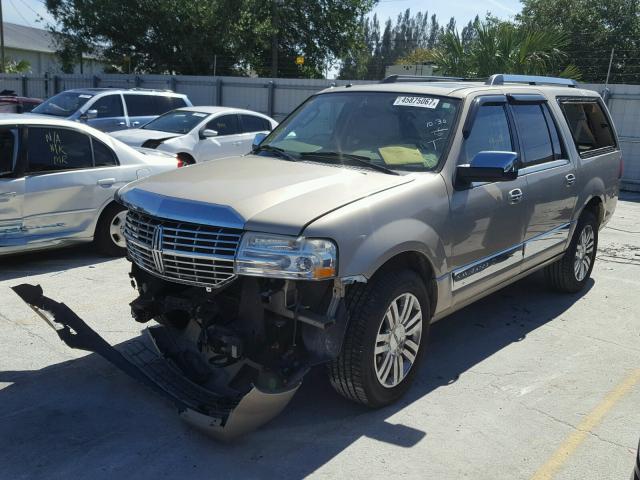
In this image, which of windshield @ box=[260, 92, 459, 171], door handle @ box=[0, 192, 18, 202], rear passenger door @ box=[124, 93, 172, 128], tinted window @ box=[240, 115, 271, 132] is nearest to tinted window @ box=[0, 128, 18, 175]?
door handle @ box=[0, 192, 18, 202]

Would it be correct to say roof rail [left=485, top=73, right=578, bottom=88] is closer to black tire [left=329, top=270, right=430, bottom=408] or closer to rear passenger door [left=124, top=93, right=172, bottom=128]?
black tire [left=329, top=270, right=430, bottom=408]

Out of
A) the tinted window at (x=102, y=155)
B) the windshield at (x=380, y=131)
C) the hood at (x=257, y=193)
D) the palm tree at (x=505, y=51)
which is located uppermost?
the palm tree at (x=505, y=51)

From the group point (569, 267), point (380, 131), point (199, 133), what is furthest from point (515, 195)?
point (199, 133)

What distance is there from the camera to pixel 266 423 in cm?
369

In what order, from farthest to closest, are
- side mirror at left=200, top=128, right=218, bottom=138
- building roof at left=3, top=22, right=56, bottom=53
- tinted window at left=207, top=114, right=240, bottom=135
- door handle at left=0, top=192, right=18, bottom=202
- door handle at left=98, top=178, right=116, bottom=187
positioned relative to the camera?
building roof at left=3, top=22, right=56, bottom=53 < tinted window at left=207, top=114, right=240, bottom=135 < side mirror at left=200, top=128, right=218, bottom=138 < door handle at left=98, top=178, right=116, bottom=187 < door handle at left=0, top=192, right=18, bottom=202

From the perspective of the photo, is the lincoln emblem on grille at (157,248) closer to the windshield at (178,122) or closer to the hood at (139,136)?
the hood at (139,136)

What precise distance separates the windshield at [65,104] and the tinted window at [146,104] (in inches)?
34.1

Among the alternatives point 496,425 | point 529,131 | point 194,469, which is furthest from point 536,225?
point 194,469

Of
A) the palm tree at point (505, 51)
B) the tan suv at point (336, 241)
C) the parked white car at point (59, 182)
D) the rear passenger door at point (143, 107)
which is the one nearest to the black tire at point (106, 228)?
the parked white car at point (59, 182)

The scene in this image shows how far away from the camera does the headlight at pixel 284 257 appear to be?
326 centimetres

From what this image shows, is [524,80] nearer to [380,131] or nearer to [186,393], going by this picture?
[380,131]

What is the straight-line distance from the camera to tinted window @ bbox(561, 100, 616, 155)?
5.90m

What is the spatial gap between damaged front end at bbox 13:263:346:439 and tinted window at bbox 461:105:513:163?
1661 millimetres

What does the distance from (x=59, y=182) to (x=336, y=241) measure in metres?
4.19
